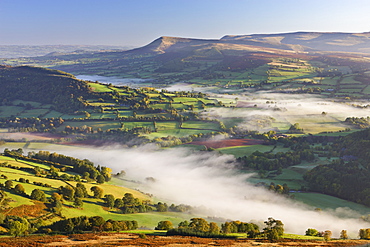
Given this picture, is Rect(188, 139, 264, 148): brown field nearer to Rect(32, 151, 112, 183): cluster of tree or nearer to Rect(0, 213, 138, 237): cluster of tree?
Rect(32, 151, 112, 183): cluster of tree

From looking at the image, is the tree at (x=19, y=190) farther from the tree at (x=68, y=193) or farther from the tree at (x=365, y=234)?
the tree at (x=365, y=234)

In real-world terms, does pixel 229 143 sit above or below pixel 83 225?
above

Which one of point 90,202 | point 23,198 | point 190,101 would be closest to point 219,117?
point 190,101

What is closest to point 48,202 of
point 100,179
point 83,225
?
point 83,225

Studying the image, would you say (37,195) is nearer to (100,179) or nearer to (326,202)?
(100,179)

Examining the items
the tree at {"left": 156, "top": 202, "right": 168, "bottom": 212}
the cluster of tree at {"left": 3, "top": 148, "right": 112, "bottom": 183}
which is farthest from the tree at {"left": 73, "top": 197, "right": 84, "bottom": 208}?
the cluster of tree at {"left": 3, "top": 148, "right": 112, "bottom": 183}

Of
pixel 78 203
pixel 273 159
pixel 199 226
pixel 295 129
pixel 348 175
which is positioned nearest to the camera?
pixel 199 226
